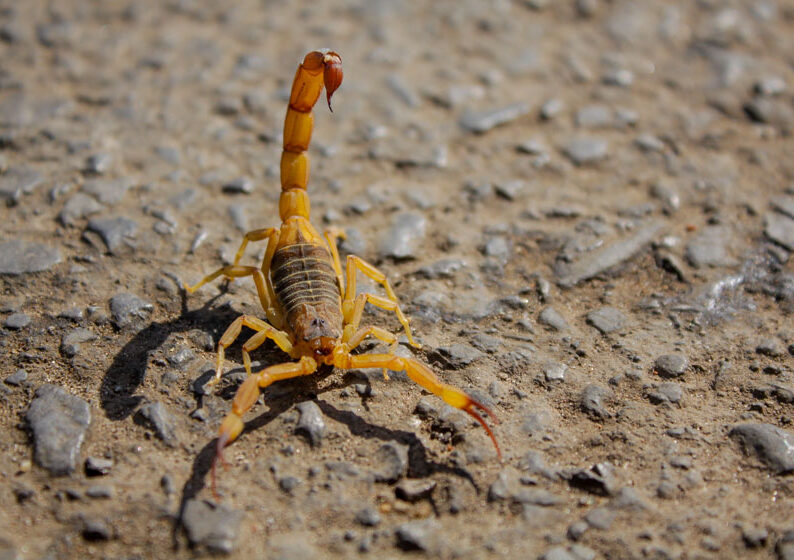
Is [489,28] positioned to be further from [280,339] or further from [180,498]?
[180,498]

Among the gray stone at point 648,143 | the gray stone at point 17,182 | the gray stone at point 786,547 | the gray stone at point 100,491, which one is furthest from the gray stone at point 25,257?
the gray stone at point 648,143

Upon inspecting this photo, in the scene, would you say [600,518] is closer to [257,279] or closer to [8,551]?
[257,279]

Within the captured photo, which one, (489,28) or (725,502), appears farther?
(489,28)

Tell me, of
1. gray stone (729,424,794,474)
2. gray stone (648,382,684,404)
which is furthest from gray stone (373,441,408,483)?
gray stone (729,424,794,474)

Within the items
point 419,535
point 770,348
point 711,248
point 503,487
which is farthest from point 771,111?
point 419,535

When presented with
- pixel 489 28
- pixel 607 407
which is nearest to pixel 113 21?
pixel 489 28

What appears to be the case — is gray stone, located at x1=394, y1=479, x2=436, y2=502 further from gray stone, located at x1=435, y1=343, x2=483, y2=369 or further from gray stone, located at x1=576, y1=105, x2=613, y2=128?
gray stone, located at x1=576, y1=105, x2=613, y2=128
